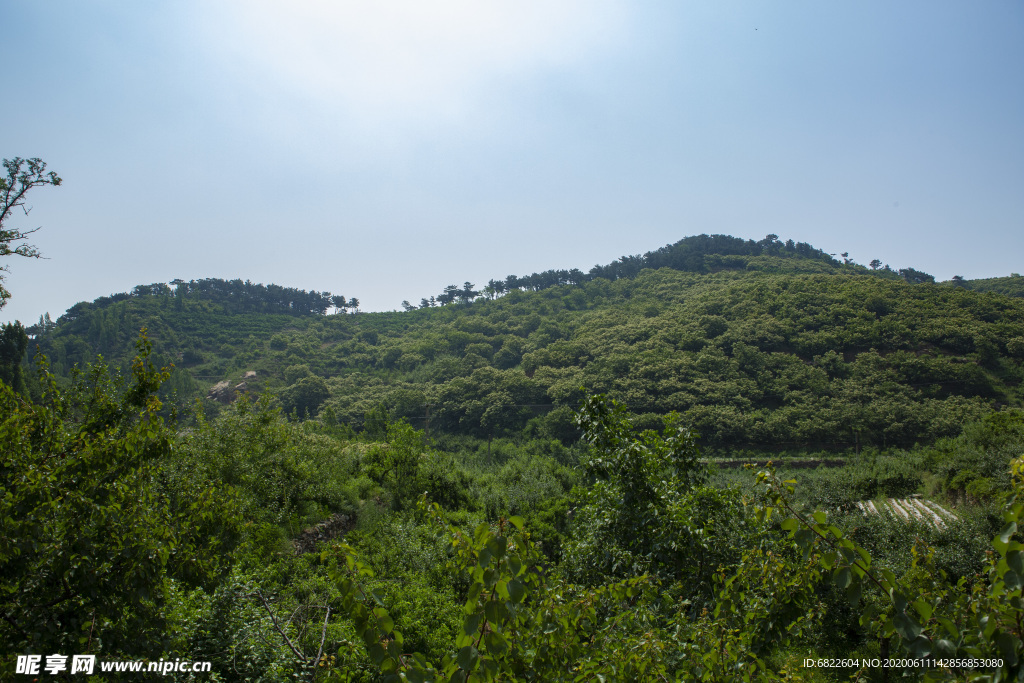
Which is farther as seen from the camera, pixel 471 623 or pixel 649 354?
pixel 649 354

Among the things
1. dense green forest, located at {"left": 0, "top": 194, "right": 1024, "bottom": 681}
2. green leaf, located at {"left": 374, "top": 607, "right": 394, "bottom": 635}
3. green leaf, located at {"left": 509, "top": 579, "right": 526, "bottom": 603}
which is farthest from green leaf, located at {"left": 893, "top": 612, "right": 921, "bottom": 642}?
green leaf, located at {"left": 374, "top": 607, "right": 394, "bottom": 635}

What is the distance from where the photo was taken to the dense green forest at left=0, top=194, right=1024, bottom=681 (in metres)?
2.12

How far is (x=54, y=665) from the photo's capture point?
8.58 feet

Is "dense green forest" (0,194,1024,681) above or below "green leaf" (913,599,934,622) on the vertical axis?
below

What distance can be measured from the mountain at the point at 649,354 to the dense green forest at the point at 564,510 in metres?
0.22

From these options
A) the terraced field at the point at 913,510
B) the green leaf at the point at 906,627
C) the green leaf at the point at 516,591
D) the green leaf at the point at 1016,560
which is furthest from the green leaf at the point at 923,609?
the terraced field at the point at 913,510

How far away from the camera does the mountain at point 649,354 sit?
26.9 metres

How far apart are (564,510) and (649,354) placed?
23.4 metres

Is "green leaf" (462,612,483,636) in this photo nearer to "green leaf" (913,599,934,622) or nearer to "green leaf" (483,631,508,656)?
"green leaf" (483,631,508,656)

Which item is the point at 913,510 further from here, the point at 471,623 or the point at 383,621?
the point at 383,621

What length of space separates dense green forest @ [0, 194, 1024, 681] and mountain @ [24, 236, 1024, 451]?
0.73 ft

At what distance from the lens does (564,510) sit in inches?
516

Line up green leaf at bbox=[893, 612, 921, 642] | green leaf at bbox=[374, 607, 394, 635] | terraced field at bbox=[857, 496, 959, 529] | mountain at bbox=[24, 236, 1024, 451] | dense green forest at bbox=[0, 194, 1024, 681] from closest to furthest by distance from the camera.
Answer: green leaf at bbox=[893, 612, 921, 642] → green leaf at bbox=[374, 607, 394, 635] → dense green forest at bbox=[0, 194, 1024, 681] → terraced field at bbox=[857, 496, 959, 529] → mountain at bbox=[24, 236, 1024, 451]

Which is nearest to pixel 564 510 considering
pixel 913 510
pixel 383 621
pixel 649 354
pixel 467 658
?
pixel 913 510
